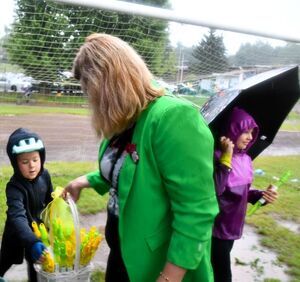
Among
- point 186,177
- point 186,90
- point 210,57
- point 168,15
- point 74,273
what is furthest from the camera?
point 186,90

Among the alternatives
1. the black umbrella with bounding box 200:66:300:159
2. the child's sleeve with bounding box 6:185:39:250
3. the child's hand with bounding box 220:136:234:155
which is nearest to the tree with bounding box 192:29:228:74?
the black umbrella with bounding box 200:66:300:159

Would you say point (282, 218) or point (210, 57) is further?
point (210, 57)

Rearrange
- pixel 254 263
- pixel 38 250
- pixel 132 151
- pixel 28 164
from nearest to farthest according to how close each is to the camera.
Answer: pixel 132 151 → pixel 38 250 → pixel 28 164 → pixel 254 263

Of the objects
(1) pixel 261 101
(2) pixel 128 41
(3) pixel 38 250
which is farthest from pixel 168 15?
(3) pixel 38 250

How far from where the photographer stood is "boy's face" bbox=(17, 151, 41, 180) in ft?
7.87

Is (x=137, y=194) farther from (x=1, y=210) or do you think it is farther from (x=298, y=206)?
(x=298, y=206)

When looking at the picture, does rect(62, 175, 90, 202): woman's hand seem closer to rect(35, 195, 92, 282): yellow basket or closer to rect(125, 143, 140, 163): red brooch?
rect(35, 195, 92, 282): yellow basket

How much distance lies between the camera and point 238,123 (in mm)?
2482

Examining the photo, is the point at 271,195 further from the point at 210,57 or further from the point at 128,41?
the point at 210,57

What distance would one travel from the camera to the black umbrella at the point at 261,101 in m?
2.36

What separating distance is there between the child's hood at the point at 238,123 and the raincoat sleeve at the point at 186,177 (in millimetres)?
1118

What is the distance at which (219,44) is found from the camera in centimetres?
748

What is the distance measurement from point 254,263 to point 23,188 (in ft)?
7.29

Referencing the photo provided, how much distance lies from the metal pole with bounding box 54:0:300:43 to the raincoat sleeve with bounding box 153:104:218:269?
9.43ft
